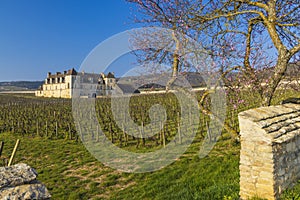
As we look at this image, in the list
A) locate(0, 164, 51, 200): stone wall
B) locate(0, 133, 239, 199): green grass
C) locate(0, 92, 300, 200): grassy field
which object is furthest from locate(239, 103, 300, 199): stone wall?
locate(0, 164, 51, 200): stone wall

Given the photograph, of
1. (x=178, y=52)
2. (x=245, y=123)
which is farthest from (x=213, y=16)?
(x=245, y=123)

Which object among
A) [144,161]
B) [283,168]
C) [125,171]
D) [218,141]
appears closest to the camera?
[283,168]

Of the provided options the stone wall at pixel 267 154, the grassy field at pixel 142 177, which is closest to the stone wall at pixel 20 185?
the grassy field at pixel 142 177

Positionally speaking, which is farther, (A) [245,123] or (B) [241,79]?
(B) [241,79]

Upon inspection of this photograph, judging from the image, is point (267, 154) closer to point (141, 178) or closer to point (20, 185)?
point (20, 185)

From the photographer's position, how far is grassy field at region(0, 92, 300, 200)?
481cm

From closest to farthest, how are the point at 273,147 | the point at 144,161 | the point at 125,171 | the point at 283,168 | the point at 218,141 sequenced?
the point at 273,147 < the point at 283,168 < the point at 125,171 < the point at 144,161 < the point at 218,141

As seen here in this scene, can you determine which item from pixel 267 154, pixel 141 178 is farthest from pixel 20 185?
pixel 141 178

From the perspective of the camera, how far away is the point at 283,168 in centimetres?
386

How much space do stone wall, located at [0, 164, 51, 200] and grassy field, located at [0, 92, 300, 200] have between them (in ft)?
9.77

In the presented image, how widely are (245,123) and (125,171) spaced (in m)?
4.85

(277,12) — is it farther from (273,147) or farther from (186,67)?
(273,147)

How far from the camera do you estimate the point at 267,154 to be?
363cm

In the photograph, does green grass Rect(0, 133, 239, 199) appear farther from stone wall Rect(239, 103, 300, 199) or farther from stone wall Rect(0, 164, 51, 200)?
stone wall Rect(0, 164, 51, 200)
